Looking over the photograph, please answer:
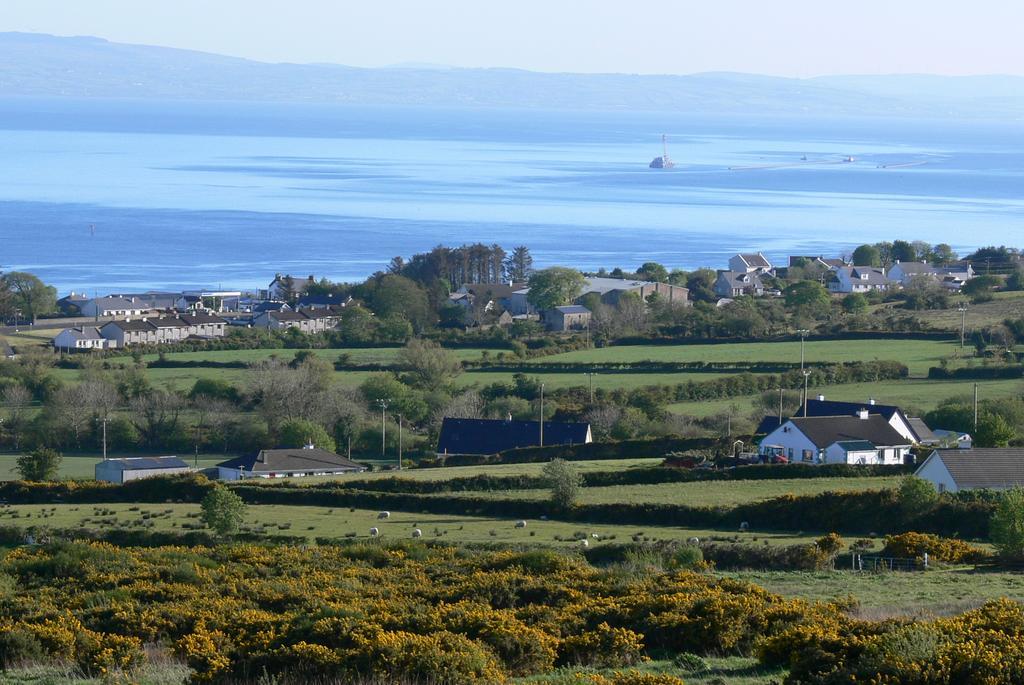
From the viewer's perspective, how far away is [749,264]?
78.2 m

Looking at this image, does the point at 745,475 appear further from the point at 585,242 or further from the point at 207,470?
the point at 585,242

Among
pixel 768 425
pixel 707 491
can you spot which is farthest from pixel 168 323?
pixel 707 491

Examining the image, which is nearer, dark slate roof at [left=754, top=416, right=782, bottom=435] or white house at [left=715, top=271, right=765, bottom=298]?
dark slate roof at [left=754, top=416, right=782, bottom=435]

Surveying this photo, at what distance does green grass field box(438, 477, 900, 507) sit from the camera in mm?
24578

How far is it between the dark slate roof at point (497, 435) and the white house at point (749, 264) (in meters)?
42.4

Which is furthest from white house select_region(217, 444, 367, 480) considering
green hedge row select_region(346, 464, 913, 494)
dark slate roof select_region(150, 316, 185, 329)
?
dark slate roof select_region(150, 316, 185, 329)

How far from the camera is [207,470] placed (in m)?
33.2

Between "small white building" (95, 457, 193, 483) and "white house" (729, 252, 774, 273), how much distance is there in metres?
47.9

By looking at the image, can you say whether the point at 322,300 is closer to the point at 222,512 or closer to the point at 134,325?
the point at 134,325

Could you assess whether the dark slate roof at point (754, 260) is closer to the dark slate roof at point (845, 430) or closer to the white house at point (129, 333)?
the white house at point (129, 333)

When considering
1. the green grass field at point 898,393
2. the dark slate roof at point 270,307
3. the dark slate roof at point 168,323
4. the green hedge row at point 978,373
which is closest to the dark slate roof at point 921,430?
the green grass field at point 898,393

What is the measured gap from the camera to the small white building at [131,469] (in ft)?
106

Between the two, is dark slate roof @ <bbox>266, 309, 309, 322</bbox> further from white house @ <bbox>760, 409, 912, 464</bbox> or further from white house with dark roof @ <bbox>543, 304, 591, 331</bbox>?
white house @ <bbox>760, 409, 912, 464</bbox>

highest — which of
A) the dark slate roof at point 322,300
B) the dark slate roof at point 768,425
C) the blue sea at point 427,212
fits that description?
the blue sea at point 427,212
